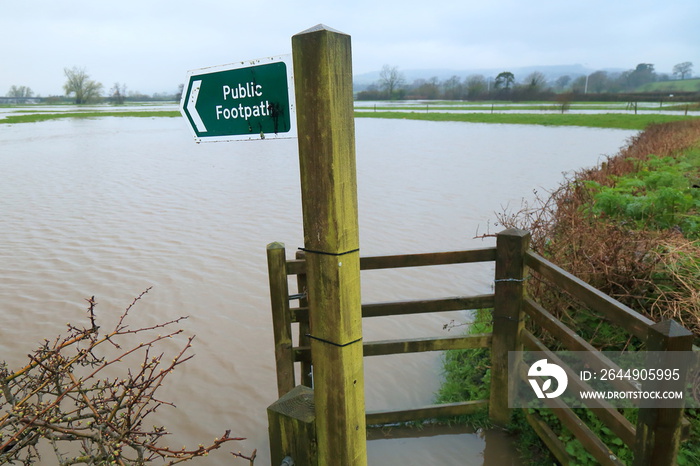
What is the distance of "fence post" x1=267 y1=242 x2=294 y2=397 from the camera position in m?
3.17

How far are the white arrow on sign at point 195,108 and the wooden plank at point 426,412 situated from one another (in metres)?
2.60

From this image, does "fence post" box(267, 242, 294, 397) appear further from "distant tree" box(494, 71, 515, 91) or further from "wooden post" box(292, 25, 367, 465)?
"distant tree" box(494, 71, 515, 91)

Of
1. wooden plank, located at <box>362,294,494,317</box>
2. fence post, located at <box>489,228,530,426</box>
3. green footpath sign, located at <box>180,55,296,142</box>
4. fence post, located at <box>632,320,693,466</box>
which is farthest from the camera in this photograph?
wooden plank, located at <box>362,294,494,317</box>

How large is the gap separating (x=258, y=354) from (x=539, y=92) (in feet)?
279

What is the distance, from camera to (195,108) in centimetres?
210

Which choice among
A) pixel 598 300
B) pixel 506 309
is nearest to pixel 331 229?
pixel 598 300

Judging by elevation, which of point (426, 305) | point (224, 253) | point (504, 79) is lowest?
point (224, 253)

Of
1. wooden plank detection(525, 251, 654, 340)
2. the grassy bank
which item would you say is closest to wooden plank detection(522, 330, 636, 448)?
wooden plank detection(525, 251, 654, 340)

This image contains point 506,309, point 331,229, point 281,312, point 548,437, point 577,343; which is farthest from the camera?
point 506,309

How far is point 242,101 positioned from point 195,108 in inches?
9.1

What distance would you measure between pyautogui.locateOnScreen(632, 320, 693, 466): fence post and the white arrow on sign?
202 cm

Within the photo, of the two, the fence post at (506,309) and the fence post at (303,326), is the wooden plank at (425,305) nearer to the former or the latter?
the fence post at (506,309)

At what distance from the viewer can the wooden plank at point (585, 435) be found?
2764 millimetres

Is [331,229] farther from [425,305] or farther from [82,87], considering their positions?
[82,87]
